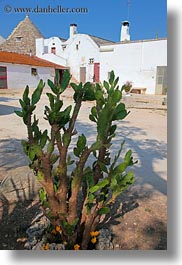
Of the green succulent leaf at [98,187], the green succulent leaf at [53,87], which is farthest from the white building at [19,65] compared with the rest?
the green succulent leaf at [98,187]

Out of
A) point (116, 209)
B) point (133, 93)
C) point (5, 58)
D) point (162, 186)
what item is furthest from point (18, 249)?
point (133, 93)

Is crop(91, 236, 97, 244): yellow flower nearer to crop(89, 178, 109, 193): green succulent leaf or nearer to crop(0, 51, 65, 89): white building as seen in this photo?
crop(89, 178, 109, 193): green succulent leaf

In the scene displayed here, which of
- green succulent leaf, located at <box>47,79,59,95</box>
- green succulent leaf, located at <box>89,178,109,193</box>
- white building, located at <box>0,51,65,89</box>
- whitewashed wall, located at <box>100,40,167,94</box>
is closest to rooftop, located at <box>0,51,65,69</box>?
white building, located at <box>0,51,65,89</box>

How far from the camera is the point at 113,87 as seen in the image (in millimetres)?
1179

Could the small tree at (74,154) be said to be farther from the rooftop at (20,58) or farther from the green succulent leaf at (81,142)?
the rooftop at (20,58)

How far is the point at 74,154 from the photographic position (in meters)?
1.24

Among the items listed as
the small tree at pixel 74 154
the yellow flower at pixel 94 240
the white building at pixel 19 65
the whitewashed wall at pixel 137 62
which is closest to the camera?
the small tree at pixel 74 154

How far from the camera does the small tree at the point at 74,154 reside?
44.5 inches

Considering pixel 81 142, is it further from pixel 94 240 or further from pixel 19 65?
pixel 19 65

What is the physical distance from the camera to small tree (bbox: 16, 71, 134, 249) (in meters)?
1.13

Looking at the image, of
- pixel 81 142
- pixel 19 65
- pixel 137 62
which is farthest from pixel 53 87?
pixel 137 62

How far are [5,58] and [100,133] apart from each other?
12.2ft

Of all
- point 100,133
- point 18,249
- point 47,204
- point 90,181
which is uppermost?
point 100,133

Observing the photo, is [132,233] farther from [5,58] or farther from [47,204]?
[5,58]
